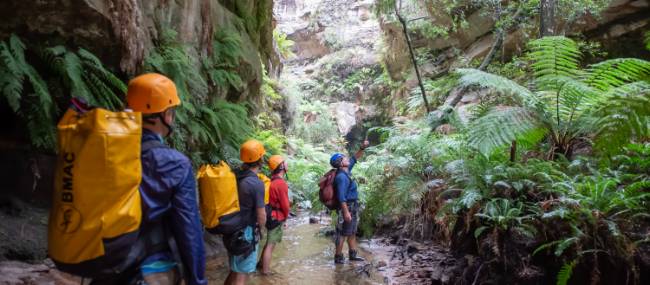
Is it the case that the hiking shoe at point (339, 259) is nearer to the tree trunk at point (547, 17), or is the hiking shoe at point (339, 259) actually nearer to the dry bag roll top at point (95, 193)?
the dry bag roll top at point (95, 193)

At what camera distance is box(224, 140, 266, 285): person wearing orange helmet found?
3.64m

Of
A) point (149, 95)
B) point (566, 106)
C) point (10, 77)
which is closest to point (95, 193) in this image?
point (149, 95)

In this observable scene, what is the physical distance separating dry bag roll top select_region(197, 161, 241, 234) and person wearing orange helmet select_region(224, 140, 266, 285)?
43 centimetres

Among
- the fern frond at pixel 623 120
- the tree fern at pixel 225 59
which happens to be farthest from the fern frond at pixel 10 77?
the fern frond at pixel 623 120

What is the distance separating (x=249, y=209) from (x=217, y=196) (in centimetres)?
87

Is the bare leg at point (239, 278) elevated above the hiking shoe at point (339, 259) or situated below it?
above

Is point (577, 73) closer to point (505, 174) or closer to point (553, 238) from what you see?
point (505, 174)

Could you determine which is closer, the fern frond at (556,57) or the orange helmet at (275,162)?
the fern frond at (556,57)

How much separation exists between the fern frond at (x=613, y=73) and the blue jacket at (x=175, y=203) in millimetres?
4420

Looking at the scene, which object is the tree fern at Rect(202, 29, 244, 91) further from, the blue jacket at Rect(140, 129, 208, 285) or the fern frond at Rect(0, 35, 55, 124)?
the blue jacket at Rect(140, 129, 208, 285)

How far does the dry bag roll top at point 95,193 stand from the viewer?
5.35 feet

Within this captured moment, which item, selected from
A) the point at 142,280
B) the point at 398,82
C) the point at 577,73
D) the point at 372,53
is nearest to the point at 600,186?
the point at 577,73

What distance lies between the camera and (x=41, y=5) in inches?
134


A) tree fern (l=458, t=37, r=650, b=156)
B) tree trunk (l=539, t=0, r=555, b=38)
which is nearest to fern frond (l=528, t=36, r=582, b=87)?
tree fern (l=458, t=37, r=650, b=156)
